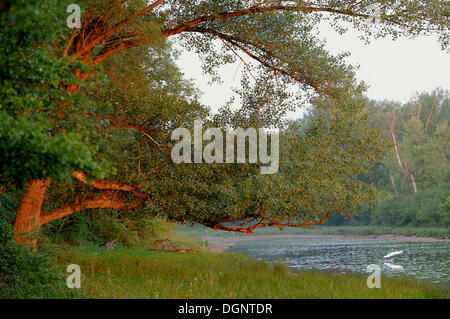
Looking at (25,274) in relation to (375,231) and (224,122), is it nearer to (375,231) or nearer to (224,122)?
(224,122)

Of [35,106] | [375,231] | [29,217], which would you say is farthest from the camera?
[375,231]

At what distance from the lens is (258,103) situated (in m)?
12.9

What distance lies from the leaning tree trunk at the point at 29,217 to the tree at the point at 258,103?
27 mm

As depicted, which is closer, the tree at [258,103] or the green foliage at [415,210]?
the tree at [258,103]

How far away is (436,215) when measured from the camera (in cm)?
4553

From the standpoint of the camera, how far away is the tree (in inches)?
427

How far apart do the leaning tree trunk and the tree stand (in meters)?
0.03

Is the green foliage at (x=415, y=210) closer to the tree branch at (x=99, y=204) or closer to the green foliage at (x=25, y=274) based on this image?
the tree branch at (x=99, y=204)
